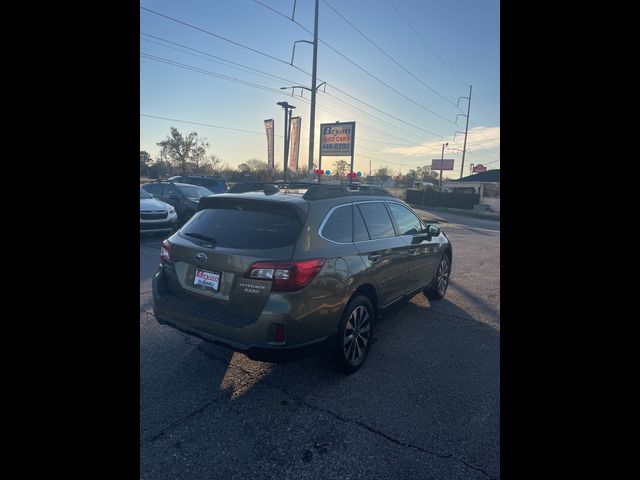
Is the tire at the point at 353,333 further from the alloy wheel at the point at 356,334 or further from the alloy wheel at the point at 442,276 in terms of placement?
the alloy wheel at the point at 442,276

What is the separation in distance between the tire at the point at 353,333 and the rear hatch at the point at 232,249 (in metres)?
0.85

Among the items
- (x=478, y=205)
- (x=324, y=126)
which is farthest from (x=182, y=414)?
(x=478, y=205)

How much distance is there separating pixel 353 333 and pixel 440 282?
2.77 meters

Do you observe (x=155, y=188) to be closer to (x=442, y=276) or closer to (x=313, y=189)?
(x=442, y=276)

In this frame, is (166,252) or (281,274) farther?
(166,252)

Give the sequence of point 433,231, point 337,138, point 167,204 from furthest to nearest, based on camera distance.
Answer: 1. point 337,138
2. point 167,204
3. point 433,231

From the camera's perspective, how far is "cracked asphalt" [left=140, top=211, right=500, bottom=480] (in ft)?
7.37

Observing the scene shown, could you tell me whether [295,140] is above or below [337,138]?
below

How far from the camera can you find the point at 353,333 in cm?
338

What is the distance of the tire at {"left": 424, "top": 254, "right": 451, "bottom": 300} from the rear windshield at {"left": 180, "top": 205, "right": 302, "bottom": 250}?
306 cm

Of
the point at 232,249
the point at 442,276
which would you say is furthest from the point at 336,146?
the point at 232,249
